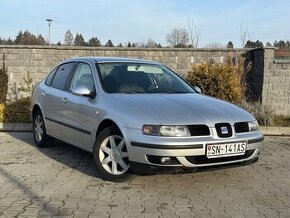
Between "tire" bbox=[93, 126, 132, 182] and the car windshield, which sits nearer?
"tire" bbox=[93, 126, 132, 182]

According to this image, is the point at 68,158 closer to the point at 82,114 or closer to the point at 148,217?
the point at 82,114

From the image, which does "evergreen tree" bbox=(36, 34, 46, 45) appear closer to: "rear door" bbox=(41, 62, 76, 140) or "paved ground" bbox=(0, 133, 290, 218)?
"rear door" bbox=(41, 62, 76, 140)

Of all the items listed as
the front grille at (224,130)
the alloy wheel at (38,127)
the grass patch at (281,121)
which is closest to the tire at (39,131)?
the alloy wheel at (38,127)

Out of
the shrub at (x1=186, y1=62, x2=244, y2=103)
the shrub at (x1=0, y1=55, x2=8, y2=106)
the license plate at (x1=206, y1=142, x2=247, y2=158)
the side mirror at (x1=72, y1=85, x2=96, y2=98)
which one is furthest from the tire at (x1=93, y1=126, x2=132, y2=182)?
the shrub at (x1=0, y1=55, x2=8, y2=106)

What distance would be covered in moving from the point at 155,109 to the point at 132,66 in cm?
147

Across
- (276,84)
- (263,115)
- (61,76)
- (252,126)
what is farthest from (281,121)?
(61,76)

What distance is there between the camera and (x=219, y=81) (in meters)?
10.8

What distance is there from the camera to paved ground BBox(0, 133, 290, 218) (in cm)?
453

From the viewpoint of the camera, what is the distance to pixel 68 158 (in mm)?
6887

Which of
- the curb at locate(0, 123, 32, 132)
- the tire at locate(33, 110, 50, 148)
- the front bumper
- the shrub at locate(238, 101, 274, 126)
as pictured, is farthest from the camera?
the shrub at locate(238, 101, 274, 126)

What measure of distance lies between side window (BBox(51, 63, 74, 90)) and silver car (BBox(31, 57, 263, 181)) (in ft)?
0.09

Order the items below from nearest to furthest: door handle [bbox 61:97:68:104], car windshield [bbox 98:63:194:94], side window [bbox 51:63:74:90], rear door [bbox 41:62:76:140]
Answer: car windshield [bbox 98:63:194:94] → door handle [bbox 61:97:68:104] → rear door [bbox 41:62:76:140] → side window [bbox 51:63:74:90]

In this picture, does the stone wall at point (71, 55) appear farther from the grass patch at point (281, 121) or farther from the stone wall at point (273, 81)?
the grass patch at point (281, 121)

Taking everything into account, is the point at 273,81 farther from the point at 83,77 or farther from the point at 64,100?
the point at 64,100
